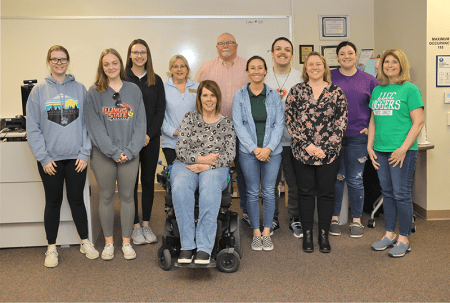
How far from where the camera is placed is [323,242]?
2961 millimetres

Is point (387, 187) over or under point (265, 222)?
over

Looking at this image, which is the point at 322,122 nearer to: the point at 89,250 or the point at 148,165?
the point at 148,165

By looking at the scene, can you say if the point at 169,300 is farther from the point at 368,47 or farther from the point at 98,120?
the point at 368,47

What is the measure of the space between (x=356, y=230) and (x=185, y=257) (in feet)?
5.09

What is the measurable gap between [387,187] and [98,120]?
210 centimetres

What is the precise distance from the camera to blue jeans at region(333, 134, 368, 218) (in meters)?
3.20

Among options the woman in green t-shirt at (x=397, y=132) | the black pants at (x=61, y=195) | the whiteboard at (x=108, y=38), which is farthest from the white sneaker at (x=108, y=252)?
the whiteboard at (x=108, y=38)

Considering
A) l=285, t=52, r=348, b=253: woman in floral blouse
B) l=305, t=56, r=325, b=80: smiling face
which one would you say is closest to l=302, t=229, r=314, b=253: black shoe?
l=285, t=52, r=348, b=253: woman in floral blouse

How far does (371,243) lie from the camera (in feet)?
10.3

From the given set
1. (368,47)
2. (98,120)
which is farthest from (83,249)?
(368,47)

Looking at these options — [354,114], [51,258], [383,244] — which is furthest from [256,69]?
[51,258]

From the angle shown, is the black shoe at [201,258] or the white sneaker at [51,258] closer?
the black shoe at [201,258]

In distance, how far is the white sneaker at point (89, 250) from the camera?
2910 mm

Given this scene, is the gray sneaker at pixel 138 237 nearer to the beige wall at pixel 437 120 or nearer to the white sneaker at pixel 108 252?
the white sneaker at pixel 108 252
